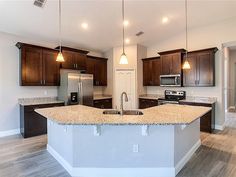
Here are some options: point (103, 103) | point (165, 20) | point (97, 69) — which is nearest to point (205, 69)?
point (165, 20)

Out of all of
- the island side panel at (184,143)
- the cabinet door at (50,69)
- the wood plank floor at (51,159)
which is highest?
the cabinet door at (50,69)

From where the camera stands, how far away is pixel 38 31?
4.61m

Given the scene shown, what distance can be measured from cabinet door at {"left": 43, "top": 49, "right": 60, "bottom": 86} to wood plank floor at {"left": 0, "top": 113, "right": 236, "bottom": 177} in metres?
1.67

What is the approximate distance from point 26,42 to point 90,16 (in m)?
2.11

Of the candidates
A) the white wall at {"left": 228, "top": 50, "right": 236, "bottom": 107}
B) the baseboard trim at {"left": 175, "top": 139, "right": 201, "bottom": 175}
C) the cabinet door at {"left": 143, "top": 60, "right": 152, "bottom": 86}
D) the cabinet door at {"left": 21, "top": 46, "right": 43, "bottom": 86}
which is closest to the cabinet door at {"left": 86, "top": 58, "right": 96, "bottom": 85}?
the cabinet door at {"left": 21, "top": 46, "right": 43, "bottom": 86}

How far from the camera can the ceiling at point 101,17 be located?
148 inches

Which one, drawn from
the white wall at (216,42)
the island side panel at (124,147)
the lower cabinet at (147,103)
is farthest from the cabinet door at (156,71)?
the island side panel at (124,147)

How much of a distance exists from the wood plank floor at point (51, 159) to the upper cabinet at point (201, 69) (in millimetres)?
1722

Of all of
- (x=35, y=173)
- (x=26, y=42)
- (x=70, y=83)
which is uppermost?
(x=26, y=42)

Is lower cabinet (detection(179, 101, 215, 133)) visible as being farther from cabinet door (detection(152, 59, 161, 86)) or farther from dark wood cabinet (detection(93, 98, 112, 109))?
dark wood cabinet (detection(93, 98, 112, 109))

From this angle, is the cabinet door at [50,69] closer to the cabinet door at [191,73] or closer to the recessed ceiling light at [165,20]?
the recessed ceiling light at [165,20]

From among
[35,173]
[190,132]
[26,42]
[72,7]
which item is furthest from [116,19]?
[35,173]

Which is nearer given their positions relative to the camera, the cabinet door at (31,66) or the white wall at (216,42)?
the cabinet door at (31,66)

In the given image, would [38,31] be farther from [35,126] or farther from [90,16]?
[35,126]
